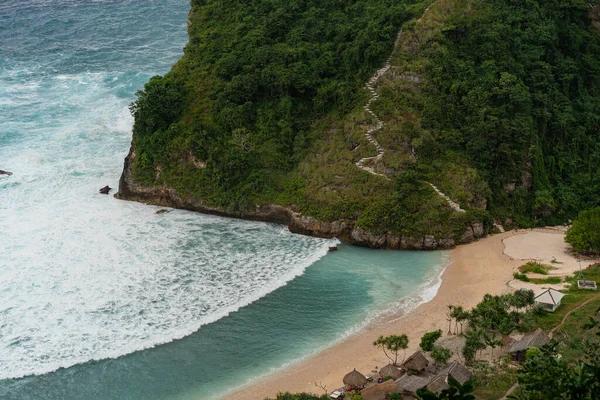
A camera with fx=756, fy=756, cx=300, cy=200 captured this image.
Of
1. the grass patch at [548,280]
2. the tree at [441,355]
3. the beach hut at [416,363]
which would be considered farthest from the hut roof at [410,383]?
the grass patch at [548,280]

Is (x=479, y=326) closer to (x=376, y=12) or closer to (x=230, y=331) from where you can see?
(x=230, y=331)

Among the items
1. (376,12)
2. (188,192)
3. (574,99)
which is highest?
(376,12)

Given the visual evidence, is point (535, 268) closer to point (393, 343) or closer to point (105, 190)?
point (393, 343)

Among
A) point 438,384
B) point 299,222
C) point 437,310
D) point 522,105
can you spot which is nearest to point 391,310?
point 437,310

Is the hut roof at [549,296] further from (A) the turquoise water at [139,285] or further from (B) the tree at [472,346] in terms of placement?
(A) the turquoise water at [139,285]

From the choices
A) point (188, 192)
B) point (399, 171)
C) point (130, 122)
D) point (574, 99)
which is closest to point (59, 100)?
point (130, 122)

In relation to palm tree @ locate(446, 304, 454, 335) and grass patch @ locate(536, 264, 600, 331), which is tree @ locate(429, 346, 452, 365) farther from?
grass patch @ locate(536, 264, 600, 331)
